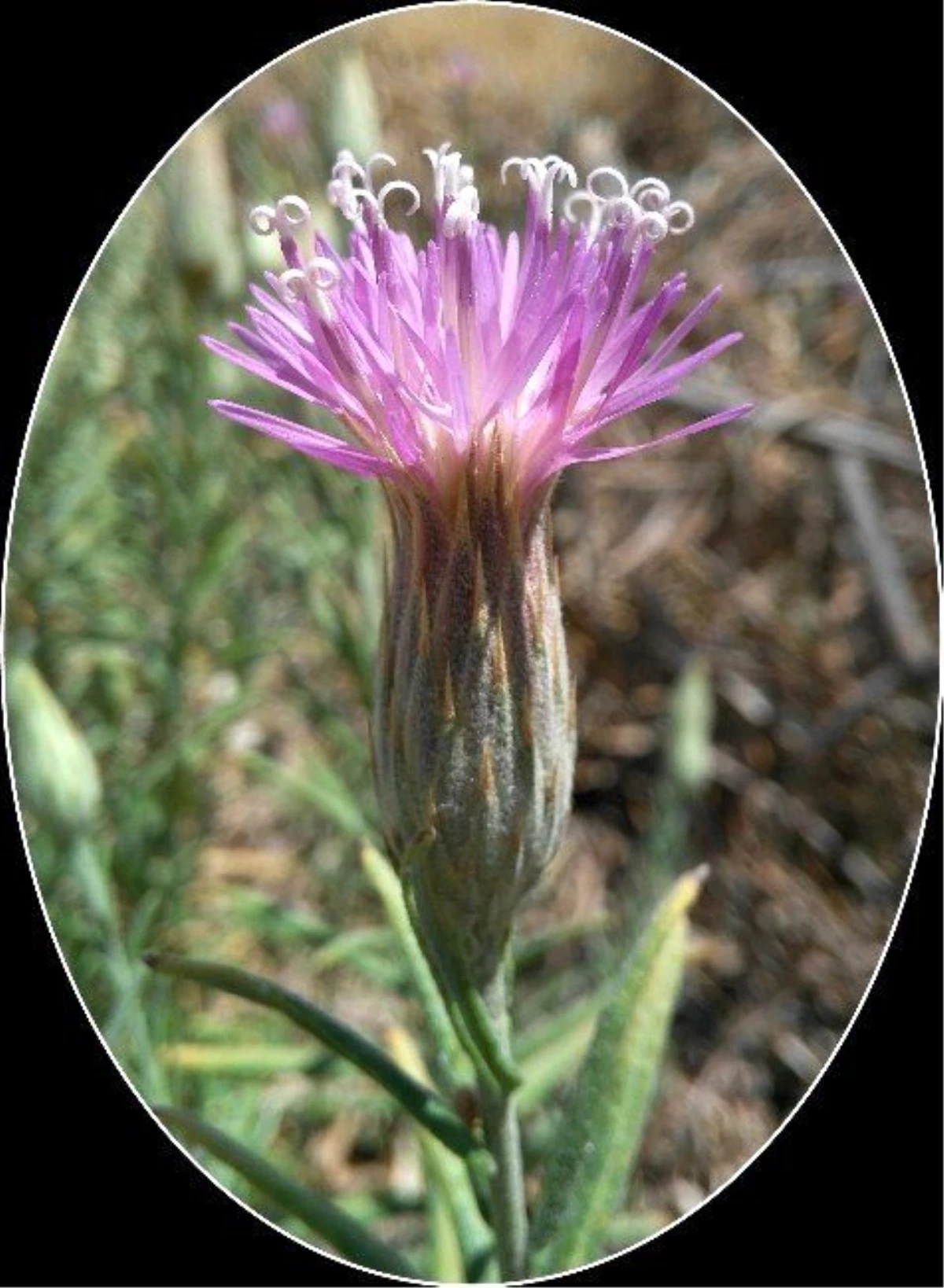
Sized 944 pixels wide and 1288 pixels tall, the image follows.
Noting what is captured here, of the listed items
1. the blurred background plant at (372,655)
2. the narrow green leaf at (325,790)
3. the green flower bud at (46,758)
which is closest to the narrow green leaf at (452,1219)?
the blurred background plant at (372,655)

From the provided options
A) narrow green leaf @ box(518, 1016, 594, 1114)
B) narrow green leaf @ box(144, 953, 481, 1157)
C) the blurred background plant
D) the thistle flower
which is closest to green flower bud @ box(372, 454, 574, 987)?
the thistle flower

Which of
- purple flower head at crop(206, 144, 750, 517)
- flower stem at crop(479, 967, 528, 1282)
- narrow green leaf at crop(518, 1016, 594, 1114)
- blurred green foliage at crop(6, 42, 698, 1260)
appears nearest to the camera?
purple flower head at crop(206, 144, 750, 517)

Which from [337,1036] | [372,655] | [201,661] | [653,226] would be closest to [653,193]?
[653,226]

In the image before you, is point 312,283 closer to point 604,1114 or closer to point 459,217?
point 459,217

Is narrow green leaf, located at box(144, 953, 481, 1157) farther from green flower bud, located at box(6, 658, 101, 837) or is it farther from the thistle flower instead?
green flower bud, located at box(6, 658, 101, 837)

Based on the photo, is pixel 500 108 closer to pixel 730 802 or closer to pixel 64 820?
pixel 64 820

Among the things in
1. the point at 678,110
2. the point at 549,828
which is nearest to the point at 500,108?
the point at 678,110
